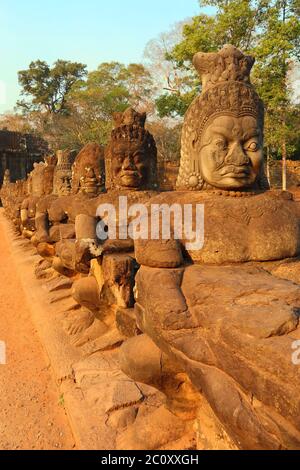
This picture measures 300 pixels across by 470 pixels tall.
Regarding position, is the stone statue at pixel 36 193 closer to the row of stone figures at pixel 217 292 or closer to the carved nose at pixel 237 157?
the row of stone figures at pixel 217 292

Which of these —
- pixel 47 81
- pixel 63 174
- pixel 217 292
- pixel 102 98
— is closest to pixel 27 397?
pixel 217 292

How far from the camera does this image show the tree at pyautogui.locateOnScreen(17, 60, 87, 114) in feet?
137

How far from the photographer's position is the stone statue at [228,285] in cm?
154

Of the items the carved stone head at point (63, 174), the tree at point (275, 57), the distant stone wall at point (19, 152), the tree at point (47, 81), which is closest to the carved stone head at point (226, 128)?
the carved stone head at point (63, 174)

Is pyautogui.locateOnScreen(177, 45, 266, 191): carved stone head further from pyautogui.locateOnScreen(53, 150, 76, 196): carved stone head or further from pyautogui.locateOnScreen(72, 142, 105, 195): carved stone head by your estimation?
pyautogui.locateOnScreen(53, 150, 76, 196): carved stone head

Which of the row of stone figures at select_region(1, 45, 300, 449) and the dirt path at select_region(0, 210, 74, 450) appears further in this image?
the dirt path at select_region(0, 210, 74, 450)

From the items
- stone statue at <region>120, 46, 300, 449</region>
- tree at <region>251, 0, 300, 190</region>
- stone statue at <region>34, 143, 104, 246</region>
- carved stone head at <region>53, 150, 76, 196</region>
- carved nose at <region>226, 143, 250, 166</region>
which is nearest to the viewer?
stone statue at <region>120, 46, 300, 449</region>

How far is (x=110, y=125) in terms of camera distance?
25.8 meters

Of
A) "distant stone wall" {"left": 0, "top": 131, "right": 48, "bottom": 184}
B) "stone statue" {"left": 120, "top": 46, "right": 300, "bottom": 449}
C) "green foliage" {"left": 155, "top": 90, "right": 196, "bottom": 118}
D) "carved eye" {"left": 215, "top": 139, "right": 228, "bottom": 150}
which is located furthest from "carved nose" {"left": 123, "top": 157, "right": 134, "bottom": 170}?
"distant stone wall" {"left": 0, "top": 131, "right": 48, "bottom": 184}

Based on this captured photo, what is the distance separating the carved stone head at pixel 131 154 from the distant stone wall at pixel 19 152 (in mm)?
28868

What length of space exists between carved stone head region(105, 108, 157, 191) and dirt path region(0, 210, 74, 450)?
1.99m

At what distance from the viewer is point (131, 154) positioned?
13.9 feet
